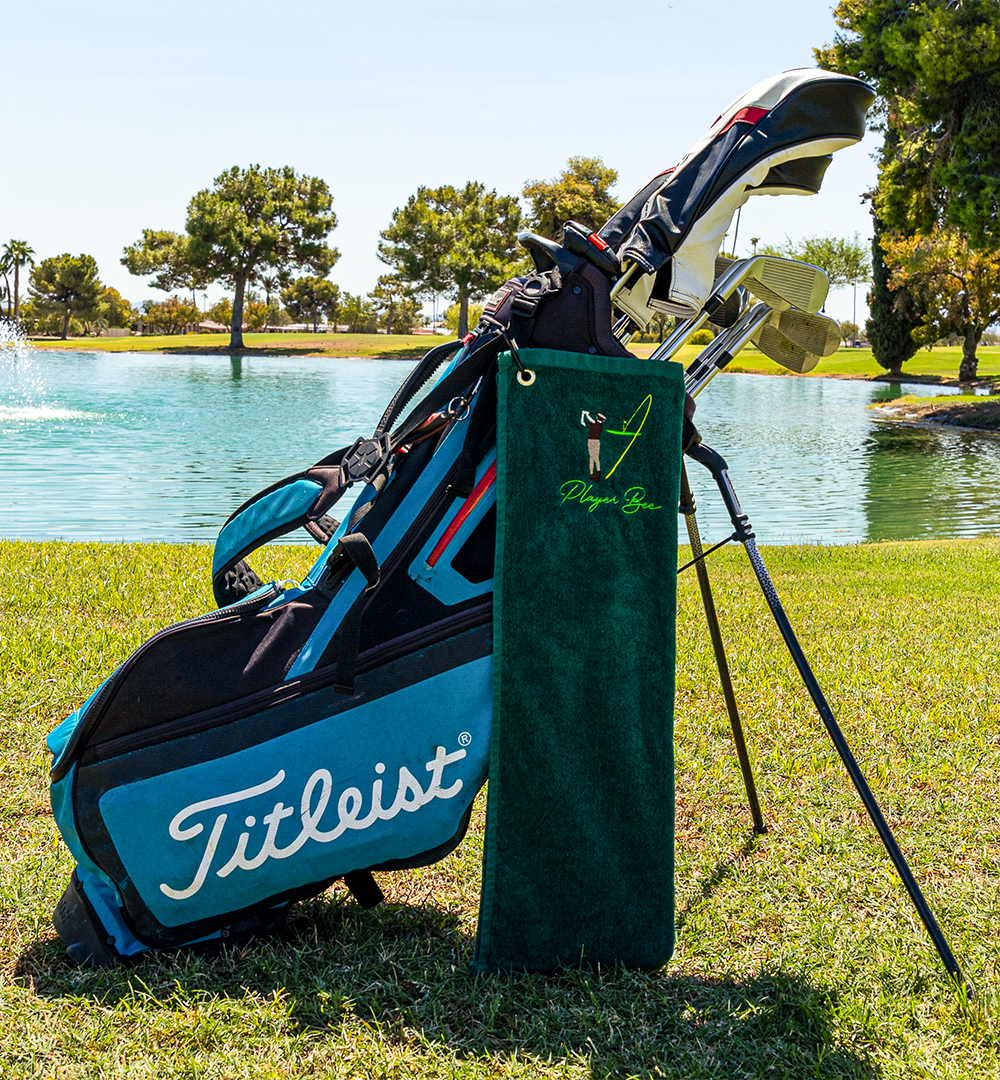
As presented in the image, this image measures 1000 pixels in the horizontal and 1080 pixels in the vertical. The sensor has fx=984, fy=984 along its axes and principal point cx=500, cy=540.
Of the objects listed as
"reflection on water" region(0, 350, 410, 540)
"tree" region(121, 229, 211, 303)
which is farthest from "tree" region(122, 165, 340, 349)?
"reflection on water" region(0, 350, 410, 540)

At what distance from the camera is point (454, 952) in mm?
2020

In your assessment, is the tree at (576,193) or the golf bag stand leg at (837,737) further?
the tree at (576,193)

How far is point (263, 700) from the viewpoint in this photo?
5.92 feet

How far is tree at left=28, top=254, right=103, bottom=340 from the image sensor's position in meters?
74.3

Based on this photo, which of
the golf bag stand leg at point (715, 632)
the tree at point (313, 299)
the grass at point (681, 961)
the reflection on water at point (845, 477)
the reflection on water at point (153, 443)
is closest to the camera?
the grass at point (681, 961)

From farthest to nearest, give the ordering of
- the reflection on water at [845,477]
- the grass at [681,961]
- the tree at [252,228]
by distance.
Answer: the tree at [252,228] → the reflection on water at [845,477] → the grass at [681,961]

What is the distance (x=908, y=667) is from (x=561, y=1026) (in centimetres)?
280

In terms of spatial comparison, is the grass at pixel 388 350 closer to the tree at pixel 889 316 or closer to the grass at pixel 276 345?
the grass at pixel 276 345

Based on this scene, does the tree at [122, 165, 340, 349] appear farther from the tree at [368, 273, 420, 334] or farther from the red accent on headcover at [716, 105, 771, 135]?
the red accent on headcover at [716, 105, 771, 135]

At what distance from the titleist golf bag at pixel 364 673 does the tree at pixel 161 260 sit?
6820 cm

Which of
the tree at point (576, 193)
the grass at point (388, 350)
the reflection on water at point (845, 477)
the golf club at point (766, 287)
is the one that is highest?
the tree at point (576, 193)

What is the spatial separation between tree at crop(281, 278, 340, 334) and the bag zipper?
78.5 m

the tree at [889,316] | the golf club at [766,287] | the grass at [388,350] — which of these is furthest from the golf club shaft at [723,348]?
the grass at [388,350]

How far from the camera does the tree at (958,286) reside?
29.4 metres
